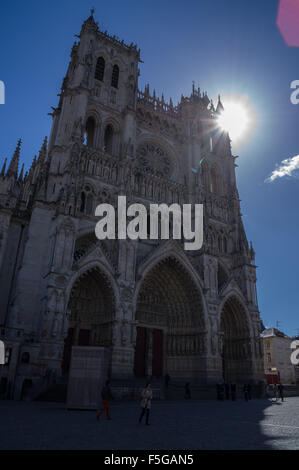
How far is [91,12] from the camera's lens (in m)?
34.5

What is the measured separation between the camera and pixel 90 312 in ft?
77.0

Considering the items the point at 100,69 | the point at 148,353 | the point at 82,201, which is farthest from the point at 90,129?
the point at 148,353

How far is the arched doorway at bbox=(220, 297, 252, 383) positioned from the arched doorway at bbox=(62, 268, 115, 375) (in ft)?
35.8

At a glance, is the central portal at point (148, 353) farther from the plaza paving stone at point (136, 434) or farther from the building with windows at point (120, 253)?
the plaza paving stone at point (136, 434)

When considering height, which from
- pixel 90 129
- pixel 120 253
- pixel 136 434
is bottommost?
pixel 136 434

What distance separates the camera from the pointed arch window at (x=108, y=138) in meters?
30.7

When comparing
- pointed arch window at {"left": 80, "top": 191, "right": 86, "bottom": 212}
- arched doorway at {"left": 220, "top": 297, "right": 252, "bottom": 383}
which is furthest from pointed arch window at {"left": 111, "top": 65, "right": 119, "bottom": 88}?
arched doorway at {"left": 220, "top": 297, "right": 252, "bottom": 383}

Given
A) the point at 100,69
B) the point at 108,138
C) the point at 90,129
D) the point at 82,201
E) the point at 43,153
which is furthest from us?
the point at 100,69

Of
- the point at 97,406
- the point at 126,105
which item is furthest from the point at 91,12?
the point at 97,406

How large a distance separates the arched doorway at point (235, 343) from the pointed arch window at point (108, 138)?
1758 cm

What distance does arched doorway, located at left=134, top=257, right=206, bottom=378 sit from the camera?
2527 cm

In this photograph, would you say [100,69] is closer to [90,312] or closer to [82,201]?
[82,201]

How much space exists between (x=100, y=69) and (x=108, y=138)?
7.48 metres
